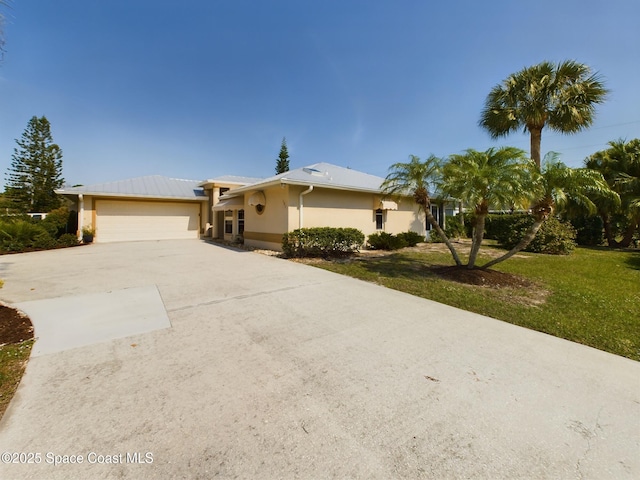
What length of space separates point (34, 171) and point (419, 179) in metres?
44.4

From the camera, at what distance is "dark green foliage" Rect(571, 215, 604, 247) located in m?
18.0

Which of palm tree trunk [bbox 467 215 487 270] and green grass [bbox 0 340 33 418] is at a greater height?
palm tree trunk [bbox 467 215 487 270]

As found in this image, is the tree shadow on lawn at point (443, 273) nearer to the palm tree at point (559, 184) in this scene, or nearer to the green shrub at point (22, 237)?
the palm tree at point (559, 184)

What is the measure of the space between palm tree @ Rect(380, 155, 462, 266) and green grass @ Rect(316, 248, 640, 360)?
5.99 ft

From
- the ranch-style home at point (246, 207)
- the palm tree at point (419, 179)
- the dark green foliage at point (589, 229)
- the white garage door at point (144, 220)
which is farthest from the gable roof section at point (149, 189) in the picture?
the dark green foliage at point (589, 229)

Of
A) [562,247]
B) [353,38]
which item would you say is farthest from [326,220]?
[562,247]

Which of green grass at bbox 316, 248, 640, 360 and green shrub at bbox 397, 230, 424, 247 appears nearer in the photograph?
green grass at bbox 316, 248, 640, 360

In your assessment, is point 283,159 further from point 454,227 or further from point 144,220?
point 454,227

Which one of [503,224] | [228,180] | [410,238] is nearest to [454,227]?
[503,224]

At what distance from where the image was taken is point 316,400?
8.88 ft

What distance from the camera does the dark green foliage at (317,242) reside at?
11.7 metres

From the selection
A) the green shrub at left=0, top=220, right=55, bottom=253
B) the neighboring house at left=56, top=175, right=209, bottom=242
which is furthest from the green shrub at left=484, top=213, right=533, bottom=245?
the green shrub at left=0, top=220, right=55, bottom=253

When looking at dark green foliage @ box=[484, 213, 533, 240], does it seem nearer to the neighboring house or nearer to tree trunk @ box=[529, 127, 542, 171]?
tree trunk @ box=[529, 127, 542, 171]

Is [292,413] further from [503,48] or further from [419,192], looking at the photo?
[503,48]
